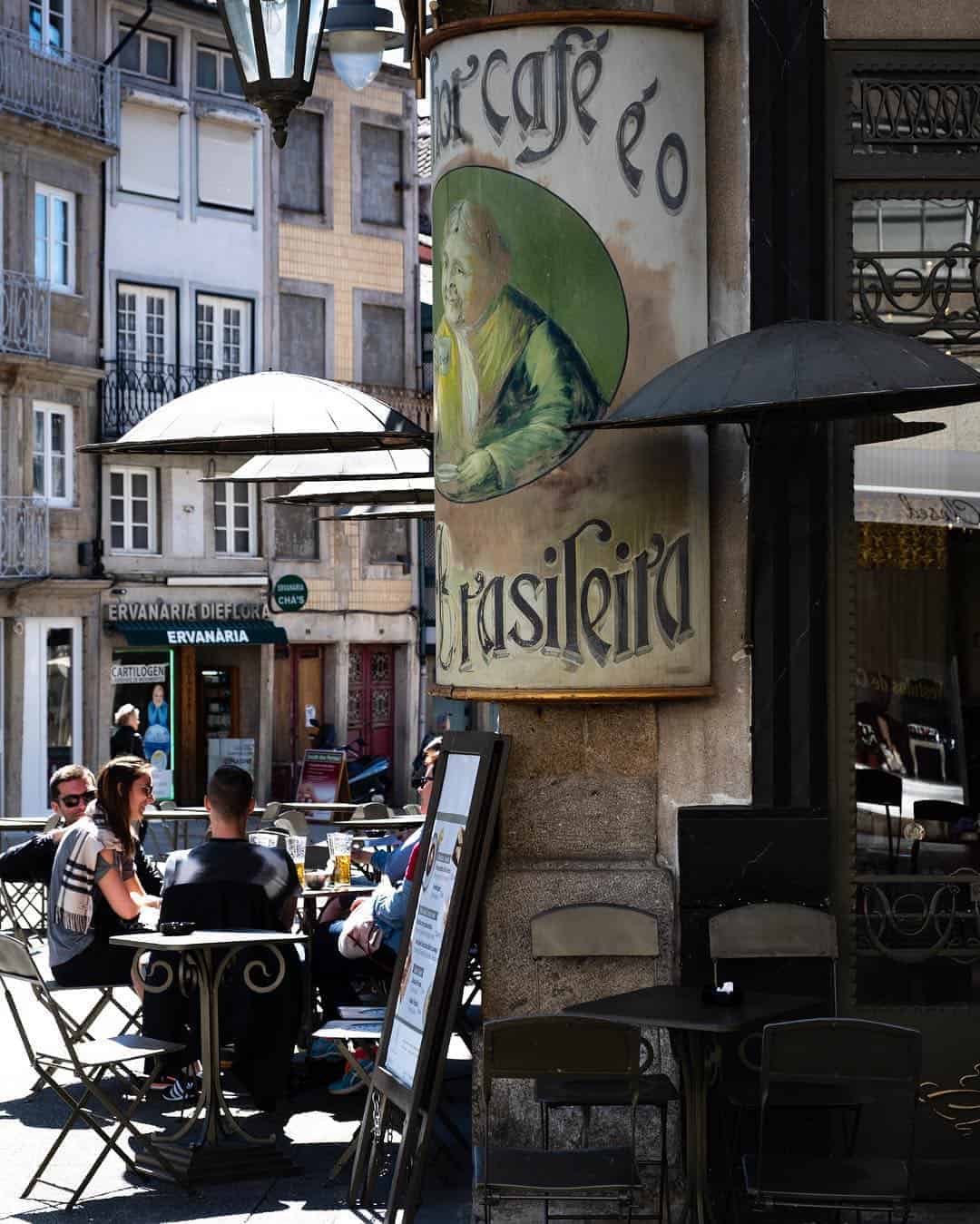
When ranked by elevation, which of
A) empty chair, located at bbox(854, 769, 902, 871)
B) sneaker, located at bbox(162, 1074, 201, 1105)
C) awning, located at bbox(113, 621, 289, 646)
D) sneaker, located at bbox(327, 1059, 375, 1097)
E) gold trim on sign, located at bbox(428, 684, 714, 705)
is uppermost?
awning, located at bbox(113, 621, 289, 646)

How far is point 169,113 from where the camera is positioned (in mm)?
35812

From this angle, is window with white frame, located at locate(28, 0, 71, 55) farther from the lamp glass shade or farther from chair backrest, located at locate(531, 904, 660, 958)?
chair backrest, located at locate(531, 904, 660, 958)

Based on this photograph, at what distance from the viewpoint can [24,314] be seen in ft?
106

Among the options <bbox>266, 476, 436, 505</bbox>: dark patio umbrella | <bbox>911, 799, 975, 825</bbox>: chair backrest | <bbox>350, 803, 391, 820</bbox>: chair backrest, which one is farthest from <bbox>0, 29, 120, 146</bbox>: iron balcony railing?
<bbox>911, 799, 975, 825</bbox>: chair backrest

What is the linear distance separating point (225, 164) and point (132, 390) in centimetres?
469

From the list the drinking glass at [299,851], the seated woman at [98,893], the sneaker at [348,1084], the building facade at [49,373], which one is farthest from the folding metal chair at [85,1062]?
the building facade at [49,373]

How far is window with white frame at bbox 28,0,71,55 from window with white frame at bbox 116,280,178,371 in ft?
12.0

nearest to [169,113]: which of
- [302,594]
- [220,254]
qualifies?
[220,254]

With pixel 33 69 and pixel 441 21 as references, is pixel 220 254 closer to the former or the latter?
pixel 33 69

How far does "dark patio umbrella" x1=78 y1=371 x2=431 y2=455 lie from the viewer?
1015 centimetres

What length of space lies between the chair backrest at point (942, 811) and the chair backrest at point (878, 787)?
0.28 ft

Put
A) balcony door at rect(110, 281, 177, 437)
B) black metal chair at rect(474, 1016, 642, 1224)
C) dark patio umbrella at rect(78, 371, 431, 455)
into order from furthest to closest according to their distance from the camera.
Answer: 1. balcony door at rect(110, 281, 177, 437)
2. dark patio umbrella at rect(78, 371, 431, 455)
3. black metal chair at rect(474, 1016, 642, 1224)

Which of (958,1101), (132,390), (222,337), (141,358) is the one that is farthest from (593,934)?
(222,337)

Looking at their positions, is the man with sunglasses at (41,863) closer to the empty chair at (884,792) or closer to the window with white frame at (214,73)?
the empty chair at (884,792)
